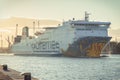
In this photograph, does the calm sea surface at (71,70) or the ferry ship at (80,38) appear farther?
the ferry ship at (80,38)

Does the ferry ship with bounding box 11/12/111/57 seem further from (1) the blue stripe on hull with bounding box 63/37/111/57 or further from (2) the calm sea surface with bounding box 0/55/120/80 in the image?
(2) the calm sea surface with bounding box 0/55/120/80

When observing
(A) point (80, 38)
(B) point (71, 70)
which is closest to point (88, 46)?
(A) point (80, 38)

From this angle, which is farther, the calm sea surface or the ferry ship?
the ferry ship

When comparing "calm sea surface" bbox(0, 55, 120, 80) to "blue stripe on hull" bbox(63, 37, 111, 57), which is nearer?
"calm sea surface" bbox(0, 55, 120, 80)

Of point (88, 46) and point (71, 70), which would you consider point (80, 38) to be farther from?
point (71, 70)

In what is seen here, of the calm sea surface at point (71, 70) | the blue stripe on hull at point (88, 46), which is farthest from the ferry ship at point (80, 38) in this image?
the calm sea surface at point (71, 70)

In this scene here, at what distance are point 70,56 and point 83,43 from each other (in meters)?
6.23

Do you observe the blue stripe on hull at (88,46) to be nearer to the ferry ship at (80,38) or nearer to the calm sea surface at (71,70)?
the ferry ship at (80,38)

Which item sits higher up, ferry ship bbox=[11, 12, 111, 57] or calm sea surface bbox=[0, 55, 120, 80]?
ferry ship bbox=[11, 12, 111, 57]

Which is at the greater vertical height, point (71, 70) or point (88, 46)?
point (88, 46)

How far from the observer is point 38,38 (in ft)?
442

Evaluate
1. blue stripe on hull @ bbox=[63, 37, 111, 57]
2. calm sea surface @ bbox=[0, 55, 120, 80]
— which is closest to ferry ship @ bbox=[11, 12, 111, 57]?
blue stripe on hull @ bbox=[63, 37, 111, 57]

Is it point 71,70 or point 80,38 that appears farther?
point 80,38

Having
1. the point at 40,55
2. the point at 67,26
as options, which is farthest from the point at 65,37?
the point at 40,55
